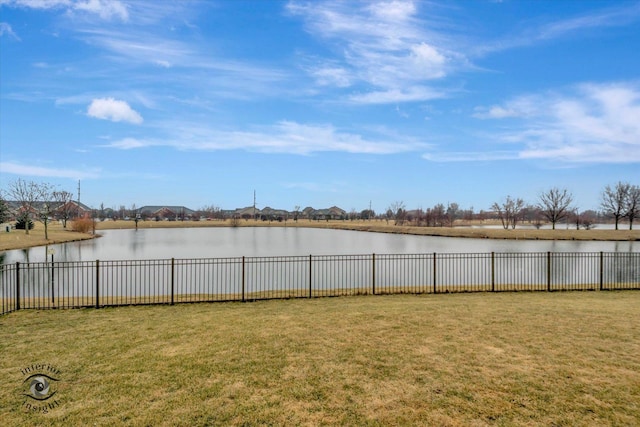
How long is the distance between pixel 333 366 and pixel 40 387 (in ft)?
15.2

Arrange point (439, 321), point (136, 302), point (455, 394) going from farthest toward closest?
1. point (136, 302)
2. point (439, 321)
3. point (455, 394)

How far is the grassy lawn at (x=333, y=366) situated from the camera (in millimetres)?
5281

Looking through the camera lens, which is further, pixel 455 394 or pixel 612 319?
pixel 612 319

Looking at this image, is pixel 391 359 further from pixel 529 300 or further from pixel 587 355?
pixel 529 300

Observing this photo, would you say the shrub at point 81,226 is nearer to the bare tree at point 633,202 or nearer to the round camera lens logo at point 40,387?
the round camera lens logo at point 40,387

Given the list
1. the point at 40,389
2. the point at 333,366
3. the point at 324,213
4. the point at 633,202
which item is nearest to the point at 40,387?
the point at 40,389

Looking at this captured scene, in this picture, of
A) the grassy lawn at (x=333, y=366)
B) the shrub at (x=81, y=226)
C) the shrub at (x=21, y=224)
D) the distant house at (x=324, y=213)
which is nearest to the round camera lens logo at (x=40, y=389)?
the grassy lawn at (x=333, y=366)

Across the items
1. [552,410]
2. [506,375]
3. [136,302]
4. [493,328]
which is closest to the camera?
[552,410]

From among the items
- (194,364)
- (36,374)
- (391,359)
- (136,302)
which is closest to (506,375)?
(391,359)

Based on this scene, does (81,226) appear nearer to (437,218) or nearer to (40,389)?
(40,389)

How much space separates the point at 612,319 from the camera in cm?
995

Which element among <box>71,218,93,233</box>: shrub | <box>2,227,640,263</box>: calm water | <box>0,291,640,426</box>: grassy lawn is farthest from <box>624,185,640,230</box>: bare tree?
Result: <box>71,218,93,233</box>: shrub

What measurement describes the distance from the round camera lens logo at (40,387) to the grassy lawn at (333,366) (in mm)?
106

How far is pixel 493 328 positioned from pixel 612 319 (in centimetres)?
354
